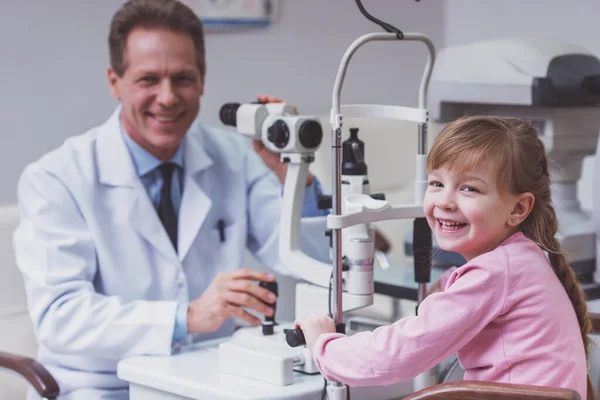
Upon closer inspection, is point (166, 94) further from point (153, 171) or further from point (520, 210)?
point (520, 210)

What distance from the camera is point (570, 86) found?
2.02m

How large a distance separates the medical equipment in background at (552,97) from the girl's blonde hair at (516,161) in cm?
72

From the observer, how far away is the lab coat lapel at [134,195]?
192 centimetres

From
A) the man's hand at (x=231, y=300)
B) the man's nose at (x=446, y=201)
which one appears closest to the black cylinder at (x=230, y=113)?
the man's hand at (x=231, y=300)

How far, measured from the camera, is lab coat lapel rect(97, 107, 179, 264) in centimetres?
192

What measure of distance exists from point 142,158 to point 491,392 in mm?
1124

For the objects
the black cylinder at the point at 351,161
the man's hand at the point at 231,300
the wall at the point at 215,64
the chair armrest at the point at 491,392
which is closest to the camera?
the chair armrest at the point at 491,392

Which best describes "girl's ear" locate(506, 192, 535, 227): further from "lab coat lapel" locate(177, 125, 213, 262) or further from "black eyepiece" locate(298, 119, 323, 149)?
"lab coat lapel" locate(177, 125, 213, 262)

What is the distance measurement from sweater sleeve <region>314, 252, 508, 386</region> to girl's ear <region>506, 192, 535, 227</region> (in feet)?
0.21

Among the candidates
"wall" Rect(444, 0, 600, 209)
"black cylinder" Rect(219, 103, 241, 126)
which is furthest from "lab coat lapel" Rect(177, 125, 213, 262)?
"wall" Rect(444, 0, 600, 209)

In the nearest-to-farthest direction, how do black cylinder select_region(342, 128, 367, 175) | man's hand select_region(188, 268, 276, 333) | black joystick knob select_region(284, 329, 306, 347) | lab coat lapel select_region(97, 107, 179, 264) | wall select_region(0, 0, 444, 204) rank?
black joystick knob select_region(284, 329, 306, 347), black cylinder select_region(342, 128, 367, 175), man's hand select_region(188, 268, 276, 333), lab coat lapel select_region(97, 107, 179, 264), wall select_region(0, 0, 444, 204)

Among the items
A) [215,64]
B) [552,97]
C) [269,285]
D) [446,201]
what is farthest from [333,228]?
[215,64]

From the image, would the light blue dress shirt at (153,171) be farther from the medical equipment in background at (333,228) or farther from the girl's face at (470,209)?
the girl's face at (470,209)

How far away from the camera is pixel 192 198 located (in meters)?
2.00
